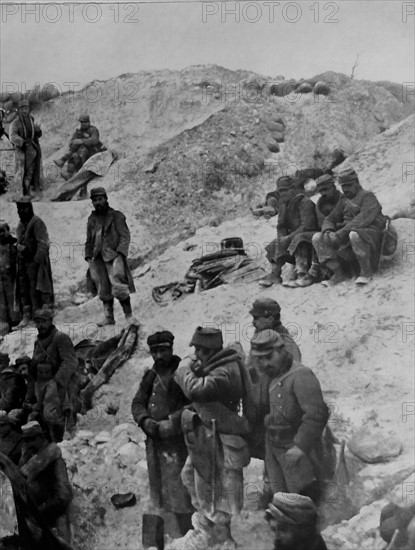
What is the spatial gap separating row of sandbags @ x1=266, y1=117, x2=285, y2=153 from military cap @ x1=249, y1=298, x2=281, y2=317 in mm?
2182

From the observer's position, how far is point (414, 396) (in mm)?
9250

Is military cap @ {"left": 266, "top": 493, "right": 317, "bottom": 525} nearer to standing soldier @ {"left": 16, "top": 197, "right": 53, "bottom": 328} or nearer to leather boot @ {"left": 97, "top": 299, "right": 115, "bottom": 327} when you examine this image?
leather boot @ {"left": 97, "top": 299, "right": 115, "bottom": 327}

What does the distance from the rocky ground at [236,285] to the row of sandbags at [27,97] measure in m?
0.14

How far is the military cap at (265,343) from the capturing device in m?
9.20

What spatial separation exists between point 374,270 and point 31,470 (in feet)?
11.6

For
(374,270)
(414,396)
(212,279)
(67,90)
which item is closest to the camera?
(414,396)

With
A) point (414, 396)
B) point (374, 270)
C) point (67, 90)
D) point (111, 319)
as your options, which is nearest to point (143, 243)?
point (111, 319)

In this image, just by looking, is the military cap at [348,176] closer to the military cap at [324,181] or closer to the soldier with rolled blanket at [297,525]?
the military cap at [324,181]

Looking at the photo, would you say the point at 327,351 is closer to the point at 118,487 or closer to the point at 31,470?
the point at 118,487

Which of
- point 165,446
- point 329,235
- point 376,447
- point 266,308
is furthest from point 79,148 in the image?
point 376,447

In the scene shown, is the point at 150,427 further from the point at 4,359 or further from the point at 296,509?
the point at 4,359

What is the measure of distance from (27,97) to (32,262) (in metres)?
1.81

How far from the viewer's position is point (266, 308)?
376 inches

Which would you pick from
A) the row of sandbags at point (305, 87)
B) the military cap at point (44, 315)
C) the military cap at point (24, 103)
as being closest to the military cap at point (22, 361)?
the military cap at point (44, 315)
